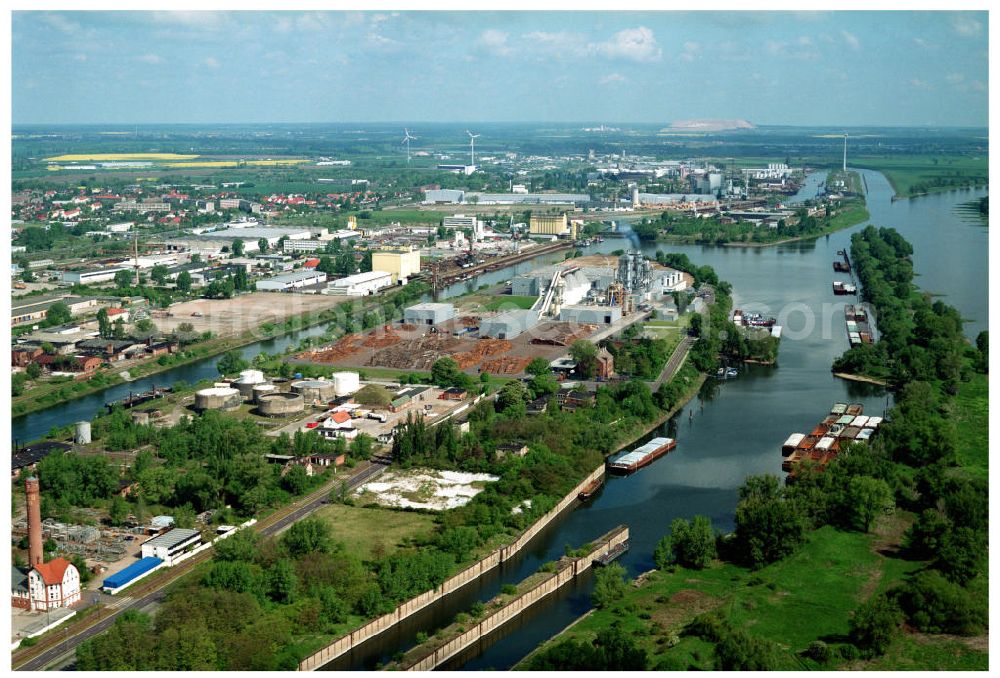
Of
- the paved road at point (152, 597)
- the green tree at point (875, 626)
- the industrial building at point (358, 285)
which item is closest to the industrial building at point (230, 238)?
the industrial building at point (358, 285)

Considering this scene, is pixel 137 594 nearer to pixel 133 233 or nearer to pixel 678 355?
pixel 678 355

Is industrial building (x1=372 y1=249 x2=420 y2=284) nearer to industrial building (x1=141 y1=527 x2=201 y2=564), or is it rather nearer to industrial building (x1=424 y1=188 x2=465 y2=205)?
industrial building (x1=141 y1=527 x2=201 y2=564)

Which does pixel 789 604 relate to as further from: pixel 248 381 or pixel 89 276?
pixel 89 276

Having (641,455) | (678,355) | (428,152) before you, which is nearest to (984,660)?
(641,455)

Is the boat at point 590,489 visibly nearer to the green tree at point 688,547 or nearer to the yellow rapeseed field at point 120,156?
the green tree at point 688,547

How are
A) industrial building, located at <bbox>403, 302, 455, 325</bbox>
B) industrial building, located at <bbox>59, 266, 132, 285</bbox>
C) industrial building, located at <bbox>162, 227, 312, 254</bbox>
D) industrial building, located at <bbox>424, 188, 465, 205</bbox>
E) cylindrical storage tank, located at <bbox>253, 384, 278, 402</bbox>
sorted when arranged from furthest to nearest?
industrial building, located at <bbox>424, 188, 465, 205</bbox> < industrial building, located at <bbox>162, 227, 312, 254</bbox> < industrial building, located at <bbox>59, 266, 132, 285</bbox> < industrial building, located at <bbox>403, 302, 455, 325</bbox> < cylindrical storage tank, located at <bbox>253, 384, 278, 402</bbox>

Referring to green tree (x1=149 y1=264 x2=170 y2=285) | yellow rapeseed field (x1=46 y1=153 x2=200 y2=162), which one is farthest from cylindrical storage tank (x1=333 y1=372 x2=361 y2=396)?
yellow rapeseed field (x1=46 y1=153 x2=200 y2=162)

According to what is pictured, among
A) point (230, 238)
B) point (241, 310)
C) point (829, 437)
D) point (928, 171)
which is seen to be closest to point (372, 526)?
point (829, 437)
